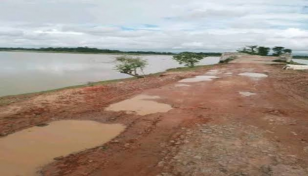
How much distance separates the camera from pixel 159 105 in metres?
11.8

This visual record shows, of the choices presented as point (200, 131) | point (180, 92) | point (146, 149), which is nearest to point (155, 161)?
point (146, 149)

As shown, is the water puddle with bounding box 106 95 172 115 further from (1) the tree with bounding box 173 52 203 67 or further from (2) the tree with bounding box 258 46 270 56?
(2) the tree with bounding box 258 46 270 56

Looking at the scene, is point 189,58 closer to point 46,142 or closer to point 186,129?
point 186,129

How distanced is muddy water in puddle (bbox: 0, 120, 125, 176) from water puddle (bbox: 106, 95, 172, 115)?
5.69ft

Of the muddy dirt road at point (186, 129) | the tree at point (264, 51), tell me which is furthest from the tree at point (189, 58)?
the muddy dirt road at point (186, 129)

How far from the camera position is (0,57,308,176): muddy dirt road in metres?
6.09

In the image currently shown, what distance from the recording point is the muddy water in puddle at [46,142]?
21.2 feet

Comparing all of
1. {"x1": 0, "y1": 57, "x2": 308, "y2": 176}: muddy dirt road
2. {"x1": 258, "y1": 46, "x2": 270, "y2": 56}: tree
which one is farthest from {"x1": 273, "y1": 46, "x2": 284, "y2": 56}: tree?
{"x1": 0, "y1": 57, "x2": 308, "y2": 176}: muddy dirt road

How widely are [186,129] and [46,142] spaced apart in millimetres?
3201

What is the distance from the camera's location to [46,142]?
25.3 feet

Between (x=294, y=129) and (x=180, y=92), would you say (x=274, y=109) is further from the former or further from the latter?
(x=180, y=92)

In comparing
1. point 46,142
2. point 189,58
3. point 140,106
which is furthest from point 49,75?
point 46,142

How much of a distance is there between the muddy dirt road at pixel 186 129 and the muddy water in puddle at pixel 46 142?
309 mm

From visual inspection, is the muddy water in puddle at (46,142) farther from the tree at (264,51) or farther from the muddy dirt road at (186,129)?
the tree at (264,51)
